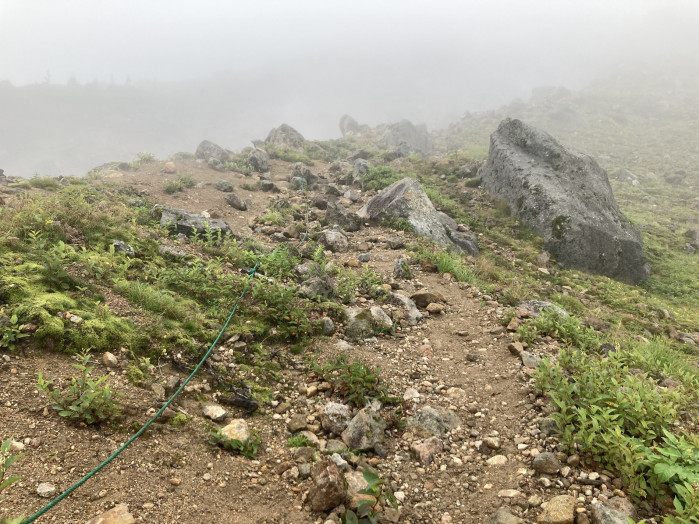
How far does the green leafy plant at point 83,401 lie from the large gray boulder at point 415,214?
9430 millimetres

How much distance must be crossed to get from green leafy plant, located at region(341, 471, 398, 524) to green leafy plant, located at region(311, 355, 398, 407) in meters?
1.19

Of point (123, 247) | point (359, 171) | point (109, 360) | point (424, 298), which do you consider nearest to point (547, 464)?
point (424, 298)

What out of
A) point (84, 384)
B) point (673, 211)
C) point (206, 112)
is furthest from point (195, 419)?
point (206, 112)

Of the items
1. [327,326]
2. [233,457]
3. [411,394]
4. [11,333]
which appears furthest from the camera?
[327,326]

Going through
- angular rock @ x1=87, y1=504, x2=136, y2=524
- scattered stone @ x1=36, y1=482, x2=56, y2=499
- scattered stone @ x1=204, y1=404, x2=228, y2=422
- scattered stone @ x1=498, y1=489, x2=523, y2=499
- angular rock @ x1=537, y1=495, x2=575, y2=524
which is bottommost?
scattered stone @ x1=498, y1=489, x2=523, y2=499

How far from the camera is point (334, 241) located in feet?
34.2

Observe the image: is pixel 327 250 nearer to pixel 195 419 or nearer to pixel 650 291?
pixel 195 419

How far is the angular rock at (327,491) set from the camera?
3207 mm

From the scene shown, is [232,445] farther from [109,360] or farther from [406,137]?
[406,137]

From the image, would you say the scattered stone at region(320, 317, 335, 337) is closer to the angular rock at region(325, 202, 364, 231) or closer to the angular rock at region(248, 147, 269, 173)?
the angular rock at region(325, 202, 364, 231)

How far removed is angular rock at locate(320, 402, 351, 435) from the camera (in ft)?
13.9

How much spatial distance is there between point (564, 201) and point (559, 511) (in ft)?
40.4

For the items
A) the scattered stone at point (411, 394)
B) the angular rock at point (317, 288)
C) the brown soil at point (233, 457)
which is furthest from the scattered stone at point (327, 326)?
the scattered stone at point (411, 394)

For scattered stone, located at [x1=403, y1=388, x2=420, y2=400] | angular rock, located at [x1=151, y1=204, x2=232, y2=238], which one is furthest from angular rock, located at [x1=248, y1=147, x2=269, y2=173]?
scattered stone, located at [x1=403, y1=388, x2=420, y2=400]
